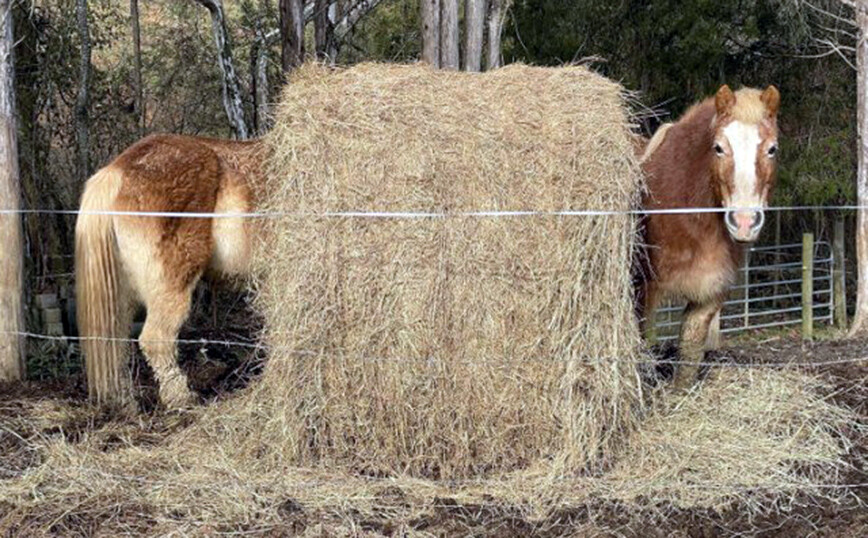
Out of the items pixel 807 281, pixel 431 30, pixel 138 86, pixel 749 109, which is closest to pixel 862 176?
pixel 807 281

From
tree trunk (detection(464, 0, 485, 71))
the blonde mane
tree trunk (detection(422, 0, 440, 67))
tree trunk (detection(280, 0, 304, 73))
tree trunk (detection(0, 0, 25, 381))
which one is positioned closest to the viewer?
the blonde mane

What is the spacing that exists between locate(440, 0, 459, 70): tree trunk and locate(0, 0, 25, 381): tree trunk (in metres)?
3.60

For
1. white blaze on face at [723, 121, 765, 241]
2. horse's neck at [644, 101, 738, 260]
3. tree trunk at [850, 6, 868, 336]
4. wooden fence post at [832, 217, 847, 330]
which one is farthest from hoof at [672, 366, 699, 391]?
wooden fence post at [832, 217, 847, 330]

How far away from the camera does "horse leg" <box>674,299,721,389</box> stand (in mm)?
5078

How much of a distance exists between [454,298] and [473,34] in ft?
16.7

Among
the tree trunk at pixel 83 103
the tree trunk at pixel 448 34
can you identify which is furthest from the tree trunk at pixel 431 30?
the tree trunk at pixel 83 103

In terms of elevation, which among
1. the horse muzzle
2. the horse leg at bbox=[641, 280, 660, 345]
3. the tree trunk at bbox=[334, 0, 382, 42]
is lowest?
the horse leg at bbox=[641, 280, 660, 345]

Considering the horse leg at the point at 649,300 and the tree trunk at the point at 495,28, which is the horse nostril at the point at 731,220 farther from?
the tree trunk at the point at 495,28

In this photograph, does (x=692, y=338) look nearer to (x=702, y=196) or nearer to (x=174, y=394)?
(x=702, y=196)

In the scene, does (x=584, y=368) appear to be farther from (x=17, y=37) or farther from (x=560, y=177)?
(x=17, y=37)

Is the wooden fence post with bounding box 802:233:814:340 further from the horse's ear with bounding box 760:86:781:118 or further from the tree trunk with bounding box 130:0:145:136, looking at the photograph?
the tree trunk with bounding box 130:0:145:136

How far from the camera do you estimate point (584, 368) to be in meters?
4.02

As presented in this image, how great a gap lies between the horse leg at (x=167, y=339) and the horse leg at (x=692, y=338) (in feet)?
9.22

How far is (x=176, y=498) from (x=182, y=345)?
3.40 meters
